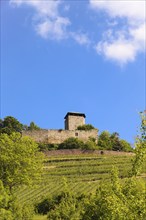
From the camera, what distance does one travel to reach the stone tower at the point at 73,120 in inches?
4154

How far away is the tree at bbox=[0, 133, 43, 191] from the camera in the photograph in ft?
141

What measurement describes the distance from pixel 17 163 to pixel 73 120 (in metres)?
63.4

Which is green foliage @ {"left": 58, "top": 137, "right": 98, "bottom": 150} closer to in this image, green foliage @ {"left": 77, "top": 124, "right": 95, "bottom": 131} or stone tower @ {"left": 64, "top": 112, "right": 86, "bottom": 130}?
green foliage @ {"left": 77, "top": 124, "right": 95, "bottom": 131}

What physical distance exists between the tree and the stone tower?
5746 centimetres

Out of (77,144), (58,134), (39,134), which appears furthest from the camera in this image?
(58,134)

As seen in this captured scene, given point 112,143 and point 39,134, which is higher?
point 39,134

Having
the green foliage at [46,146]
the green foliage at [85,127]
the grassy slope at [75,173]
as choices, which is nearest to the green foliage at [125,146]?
the grassy slope at [75,173]

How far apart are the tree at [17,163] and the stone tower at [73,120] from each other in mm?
57459

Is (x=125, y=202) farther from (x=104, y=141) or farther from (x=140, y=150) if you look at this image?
(x=104, y=141)

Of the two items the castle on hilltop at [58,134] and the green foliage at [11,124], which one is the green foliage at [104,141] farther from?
the green foliage at [11,124]

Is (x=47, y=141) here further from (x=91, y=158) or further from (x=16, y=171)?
(x=16, y=171)

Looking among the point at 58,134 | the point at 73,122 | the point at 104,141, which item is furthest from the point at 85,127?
the point at 104,141

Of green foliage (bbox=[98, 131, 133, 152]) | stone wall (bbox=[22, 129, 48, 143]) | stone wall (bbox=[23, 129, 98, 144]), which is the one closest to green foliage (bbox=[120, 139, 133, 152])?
green foliage (bbox=[98, 131, 133, 152])

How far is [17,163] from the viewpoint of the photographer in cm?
4325
